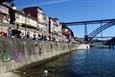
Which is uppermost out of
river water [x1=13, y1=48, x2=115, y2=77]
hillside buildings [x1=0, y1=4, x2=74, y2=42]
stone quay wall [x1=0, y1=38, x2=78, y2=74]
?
hillside buildings [x1=0, y1=4, x2=74, y2=42]

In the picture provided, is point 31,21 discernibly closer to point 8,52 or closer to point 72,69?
point 72,69

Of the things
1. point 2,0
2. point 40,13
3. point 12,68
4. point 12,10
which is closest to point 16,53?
point 12,68

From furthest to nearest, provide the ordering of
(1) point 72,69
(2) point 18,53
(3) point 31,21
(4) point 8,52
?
(3) point 31,21
(1) point 72,69
(2) point 18,53
(4) point 8,52

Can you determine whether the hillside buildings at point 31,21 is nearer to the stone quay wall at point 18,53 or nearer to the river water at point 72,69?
the stone quay wall at point 18,53

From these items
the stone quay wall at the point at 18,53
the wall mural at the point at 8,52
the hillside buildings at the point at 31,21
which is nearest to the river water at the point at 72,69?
the stone quay wall at the point at 18,53

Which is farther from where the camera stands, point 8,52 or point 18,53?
point 18,53

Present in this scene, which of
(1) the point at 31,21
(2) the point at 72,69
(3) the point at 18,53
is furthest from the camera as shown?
(1) the point at 31,21

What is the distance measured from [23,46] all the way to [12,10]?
31452 mm

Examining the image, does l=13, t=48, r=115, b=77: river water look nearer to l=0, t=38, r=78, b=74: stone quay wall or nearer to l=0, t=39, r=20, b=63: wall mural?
l=0, t=38, r=78, b=74: stone quay wall

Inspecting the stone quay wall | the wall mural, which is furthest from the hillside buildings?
the wall mural

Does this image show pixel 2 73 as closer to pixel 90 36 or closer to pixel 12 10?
pixel 12 10

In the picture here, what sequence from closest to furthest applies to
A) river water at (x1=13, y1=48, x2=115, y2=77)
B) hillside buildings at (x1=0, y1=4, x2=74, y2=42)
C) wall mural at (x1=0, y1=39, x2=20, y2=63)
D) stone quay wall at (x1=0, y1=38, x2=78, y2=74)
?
wall mural at (x1=0, y1=39, x2=20, y2=63) < stone quay wall at (x1=0, y1=38, x2=78, y2=74) < river water at (x1=13, y1=48, x2=115, y2=77) < hillside buildings at (x1=0, y1=4, x2=74, y2=42)

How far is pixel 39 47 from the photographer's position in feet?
170

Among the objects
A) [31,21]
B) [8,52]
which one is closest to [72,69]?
[8,52]
